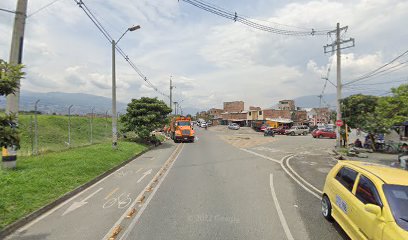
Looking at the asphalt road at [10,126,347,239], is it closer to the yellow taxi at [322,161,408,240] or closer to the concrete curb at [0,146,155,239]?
the concrete curb at [0,146,155,239]

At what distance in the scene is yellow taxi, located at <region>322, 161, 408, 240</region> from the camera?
439 centimetres

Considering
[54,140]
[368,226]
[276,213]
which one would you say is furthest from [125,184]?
[54,140]

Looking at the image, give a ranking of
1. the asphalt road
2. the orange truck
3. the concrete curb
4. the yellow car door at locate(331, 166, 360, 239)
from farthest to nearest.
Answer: the orange truck, the concrete curb, the asphalt road, the yellow car door at locate(331, 166, 360, 239)

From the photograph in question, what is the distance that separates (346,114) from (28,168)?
2542 cm

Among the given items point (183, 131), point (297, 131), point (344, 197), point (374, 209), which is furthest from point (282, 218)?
point (297, 131)

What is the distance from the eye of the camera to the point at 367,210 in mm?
4668

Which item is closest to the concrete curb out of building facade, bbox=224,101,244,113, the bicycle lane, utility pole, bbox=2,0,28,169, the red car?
the bicycle lane

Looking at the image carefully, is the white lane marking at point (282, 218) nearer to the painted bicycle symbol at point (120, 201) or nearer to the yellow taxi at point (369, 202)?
the yellow taxi at point (369, 202)

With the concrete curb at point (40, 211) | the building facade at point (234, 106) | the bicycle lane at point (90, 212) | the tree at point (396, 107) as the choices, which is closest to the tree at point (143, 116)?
the concrete curb at point (40, 211)

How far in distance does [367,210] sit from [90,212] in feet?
22.1

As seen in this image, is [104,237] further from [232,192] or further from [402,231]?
[402,231]

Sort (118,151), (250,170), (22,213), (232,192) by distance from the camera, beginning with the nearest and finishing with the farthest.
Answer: (22,213), (232,192), (250,170), (118,151)

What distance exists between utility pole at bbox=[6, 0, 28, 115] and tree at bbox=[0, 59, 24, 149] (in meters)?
5.59

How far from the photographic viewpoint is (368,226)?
187 inches
